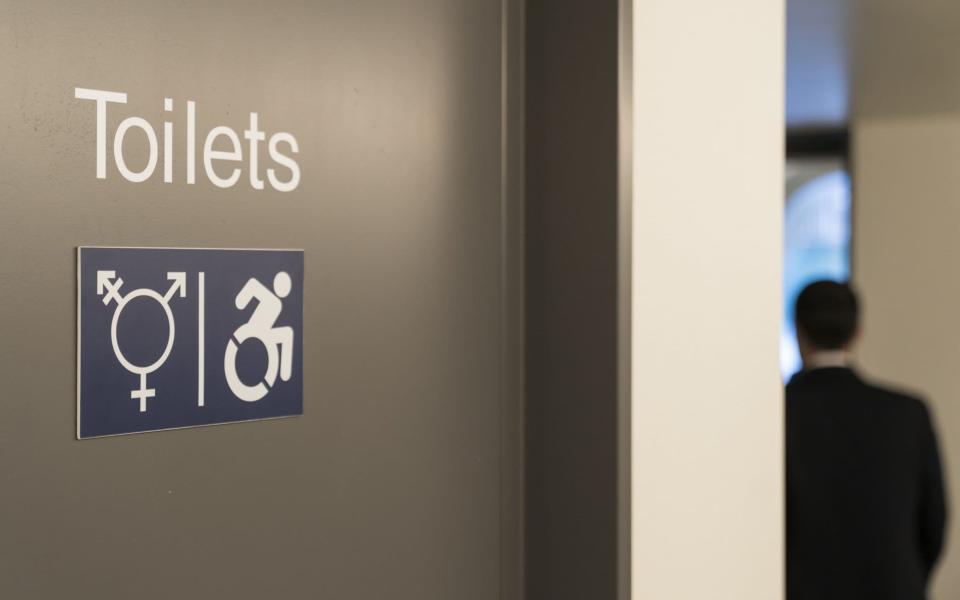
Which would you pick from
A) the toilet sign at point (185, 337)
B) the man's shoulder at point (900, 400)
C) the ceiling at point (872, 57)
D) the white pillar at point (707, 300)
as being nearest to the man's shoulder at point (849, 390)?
the man's shoulder at point (900, 400)

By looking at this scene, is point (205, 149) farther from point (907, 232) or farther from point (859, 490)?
point (907, 232)

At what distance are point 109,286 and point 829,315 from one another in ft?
7.01

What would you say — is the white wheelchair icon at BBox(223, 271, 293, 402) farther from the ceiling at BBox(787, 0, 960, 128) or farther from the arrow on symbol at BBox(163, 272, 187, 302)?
the ceiling at BBox(787, 0, 960, 128)

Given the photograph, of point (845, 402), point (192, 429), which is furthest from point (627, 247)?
point (845, 402)

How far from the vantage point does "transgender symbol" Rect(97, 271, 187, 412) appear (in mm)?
1041

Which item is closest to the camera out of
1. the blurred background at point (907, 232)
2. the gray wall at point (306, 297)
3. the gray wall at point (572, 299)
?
the gray wall at point (306, 297)

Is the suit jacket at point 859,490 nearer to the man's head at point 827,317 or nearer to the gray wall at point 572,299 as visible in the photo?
the man's head at point 827,317

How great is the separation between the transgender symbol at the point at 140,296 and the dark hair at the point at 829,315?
2.04 meters

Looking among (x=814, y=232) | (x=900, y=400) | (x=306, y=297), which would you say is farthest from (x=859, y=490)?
(x=814, y=232)

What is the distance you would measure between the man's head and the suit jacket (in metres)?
0.09

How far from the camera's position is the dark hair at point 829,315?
2.69 m

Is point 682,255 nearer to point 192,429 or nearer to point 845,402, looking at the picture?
point 192,429

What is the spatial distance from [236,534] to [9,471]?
0.27 m

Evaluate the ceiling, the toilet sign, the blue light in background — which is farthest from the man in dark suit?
the blue light in background
